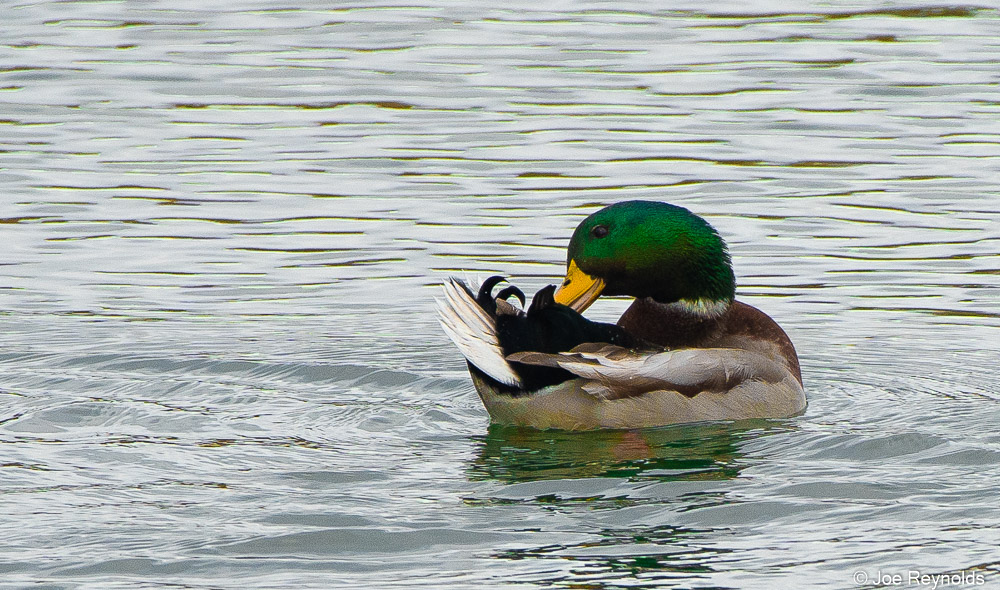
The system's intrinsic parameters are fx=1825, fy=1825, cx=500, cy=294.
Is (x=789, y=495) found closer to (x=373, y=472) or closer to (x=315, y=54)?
(x=373, y=472)

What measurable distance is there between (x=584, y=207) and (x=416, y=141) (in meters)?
2.73

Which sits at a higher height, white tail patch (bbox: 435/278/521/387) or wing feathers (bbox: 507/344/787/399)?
white tail patch (bbox: 435/278/521/387)

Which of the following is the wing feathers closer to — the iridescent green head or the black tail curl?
the black tail curl

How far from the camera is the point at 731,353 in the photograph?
28.5 ft

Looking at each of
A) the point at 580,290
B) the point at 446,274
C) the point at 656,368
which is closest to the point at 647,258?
the point at 580,290

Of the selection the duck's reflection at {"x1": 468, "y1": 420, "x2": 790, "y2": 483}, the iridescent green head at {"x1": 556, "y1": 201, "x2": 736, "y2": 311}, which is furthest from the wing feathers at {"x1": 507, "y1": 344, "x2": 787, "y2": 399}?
the iridescent green head at {"x1": 556, "y1": 201, "x2": 736, "y2": 311}

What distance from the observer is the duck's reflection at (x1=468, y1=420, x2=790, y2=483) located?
7.66 meters

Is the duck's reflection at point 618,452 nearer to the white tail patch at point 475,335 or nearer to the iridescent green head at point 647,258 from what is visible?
the white tail patch at point 475,335

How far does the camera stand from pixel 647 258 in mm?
8820

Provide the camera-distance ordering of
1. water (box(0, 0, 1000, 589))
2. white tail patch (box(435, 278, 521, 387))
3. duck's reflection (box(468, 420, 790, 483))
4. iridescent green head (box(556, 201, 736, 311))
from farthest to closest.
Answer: iridescent green head (box(556, 201, 736, 311)), white tail patch (box(435, 278, 521, 387)), duck's reflection (box(468, 420, 790, 483)), water (box(0, 0, 1000, 589))

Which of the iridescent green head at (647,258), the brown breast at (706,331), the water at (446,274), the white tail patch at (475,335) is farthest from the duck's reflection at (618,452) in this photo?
the iridescent green head at (647,258)

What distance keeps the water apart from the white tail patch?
366 millimetres

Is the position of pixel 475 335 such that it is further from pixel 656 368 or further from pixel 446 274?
pixel 446 274

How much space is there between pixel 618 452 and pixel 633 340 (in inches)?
28.5
